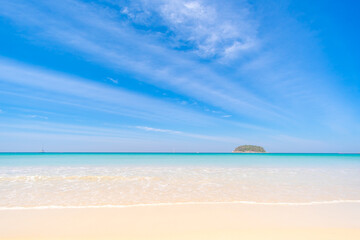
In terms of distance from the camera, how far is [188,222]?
14.8 ft

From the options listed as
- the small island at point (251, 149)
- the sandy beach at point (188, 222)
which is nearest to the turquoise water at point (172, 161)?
the sandy beach at point (188, 222)

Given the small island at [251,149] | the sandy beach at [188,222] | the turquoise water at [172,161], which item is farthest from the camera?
the small island at [251,149]

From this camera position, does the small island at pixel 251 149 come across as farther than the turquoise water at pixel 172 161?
Yes

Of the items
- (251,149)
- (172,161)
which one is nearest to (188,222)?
(172,161)

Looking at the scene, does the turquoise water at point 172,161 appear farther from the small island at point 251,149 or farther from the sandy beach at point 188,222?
the small island at point 251,149

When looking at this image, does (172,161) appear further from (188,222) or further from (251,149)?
(251,149)

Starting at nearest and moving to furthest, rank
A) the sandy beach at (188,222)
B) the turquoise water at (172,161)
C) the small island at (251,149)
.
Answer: the sandy beach at (188,222)
the turquoise water at (172,161)
the small island at (251,149)

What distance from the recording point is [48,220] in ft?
15.0

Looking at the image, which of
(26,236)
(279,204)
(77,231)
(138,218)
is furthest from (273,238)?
(26,236)

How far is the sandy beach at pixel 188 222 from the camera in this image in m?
3.84

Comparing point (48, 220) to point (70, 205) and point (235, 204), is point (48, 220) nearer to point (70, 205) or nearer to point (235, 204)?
point (70, 205)

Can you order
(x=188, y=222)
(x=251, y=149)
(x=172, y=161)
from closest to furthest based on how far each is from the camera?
(x=188, y=222) < (x=172, y=161) < (x=251, y=149)

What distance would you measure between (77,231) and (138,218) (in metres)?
1.38

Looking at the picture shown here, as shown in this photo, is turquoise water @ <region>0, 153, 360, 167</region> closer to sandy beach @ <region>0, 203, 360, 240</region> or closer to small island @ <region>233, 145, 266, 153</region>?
sandy beach @ <region>0, 203, 360, 240</region>
